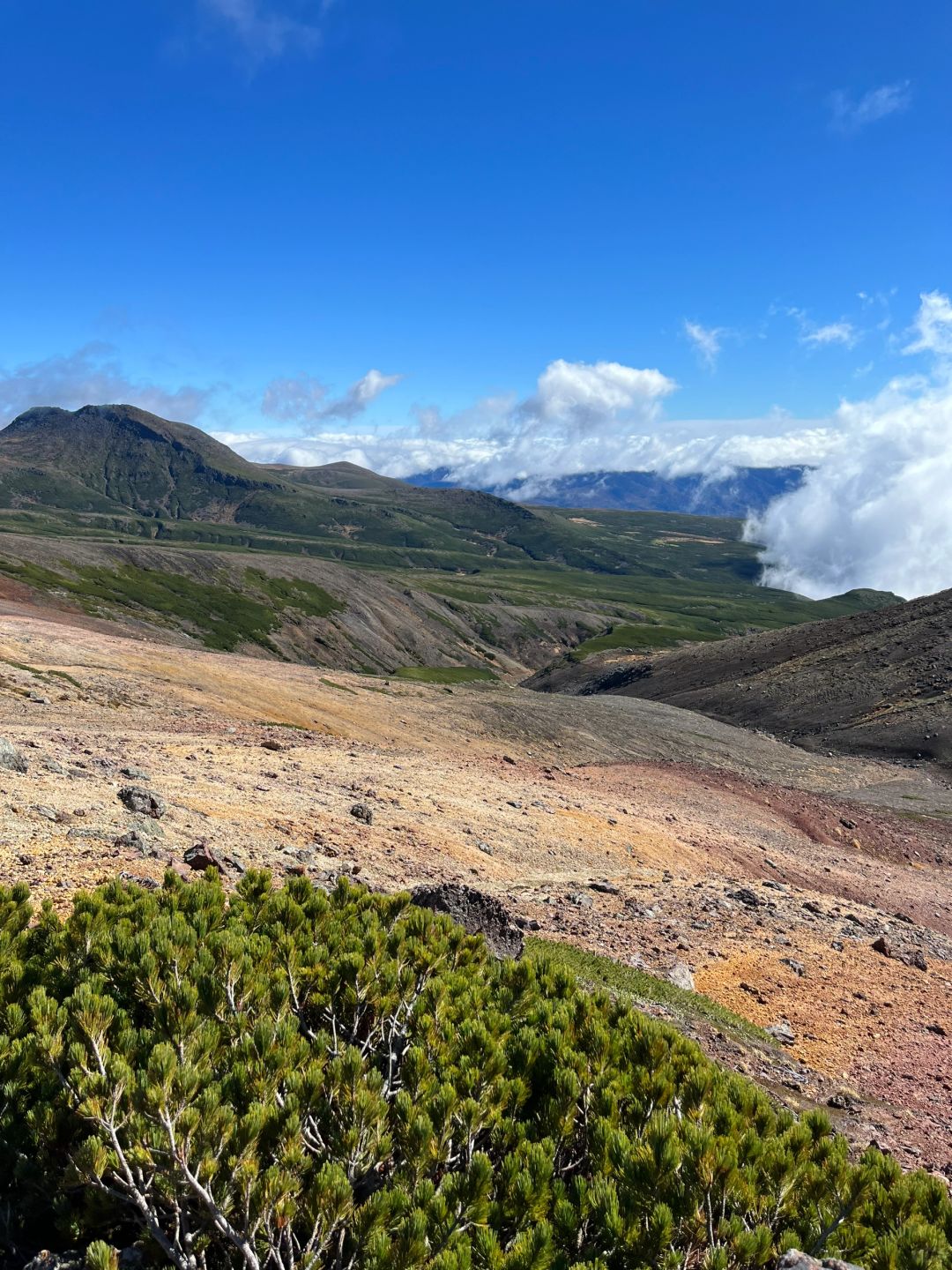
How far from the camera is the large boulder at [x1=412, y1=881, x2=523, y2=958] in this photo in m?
12.6

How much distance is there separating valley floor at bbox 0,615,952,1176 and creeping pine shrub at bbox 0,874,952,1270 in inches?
235

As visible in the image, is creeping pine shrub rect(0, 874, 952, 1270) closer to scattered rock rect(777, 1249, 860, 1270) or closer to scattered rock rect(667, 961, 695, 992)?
scattered rock rect(777, 1249, 860, 1270)

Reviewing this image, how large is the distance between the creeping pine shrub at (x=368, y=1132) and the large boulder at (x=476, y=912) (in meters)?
5.24

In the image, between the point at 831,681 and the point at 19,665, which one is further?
the point at 831,681

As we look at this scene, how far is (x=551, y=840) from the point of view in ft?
81.3

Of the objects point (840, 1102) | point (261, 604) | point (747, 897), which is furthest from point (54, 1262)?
point (261, 604)

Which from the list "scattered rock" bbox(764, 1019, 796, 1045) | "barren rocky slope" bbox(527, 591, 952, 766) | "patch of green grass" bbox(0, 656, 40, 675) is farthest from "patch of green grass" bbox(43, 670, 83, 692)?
"barren rocky slope" bbox(527, 591, 952, 766)

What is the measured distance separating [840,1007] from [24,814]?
1680 centimetres

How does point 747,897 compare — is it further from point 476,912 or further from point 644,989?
point 476,912

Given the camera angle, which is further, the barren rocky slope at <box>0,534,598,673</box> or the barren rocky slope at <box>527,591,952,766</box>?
the barren rocky slope at <box>0,534,598,673</box>

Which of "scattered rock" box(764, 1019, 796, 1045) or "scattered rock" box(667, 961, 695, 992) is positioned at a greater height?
"scattered rock" box(667, 961, 695, 992)

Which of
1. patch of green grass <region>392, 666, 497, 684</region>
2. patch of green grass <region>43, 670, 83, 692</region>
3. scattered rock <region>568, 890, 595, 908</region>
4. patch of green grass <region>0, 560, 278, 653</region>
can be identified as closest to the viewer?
scattered rock <region>568, 890, 595, 908</region>

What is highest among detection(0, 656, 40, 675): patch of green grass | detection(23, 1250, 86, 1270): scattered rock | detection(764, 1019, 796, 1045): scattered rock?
detection(23, 1250, 86, 1270): scattered rock

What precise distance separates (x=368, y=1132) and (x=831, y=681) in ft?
328
